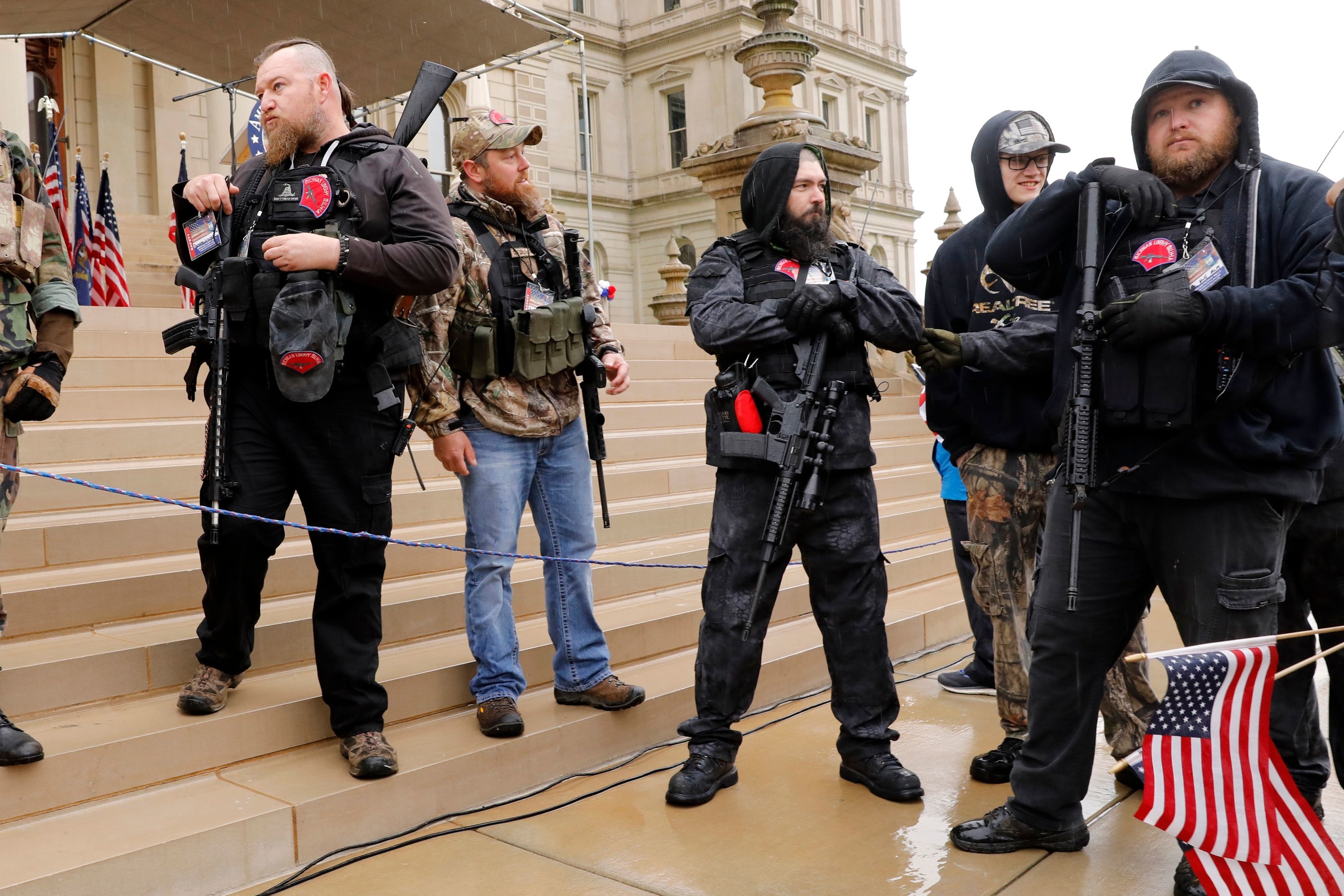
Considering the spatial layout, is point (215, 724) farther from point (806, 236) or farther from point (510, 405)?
point (806, 236)

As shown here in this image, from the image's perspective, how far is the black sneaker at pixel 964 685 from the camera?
16.7ft

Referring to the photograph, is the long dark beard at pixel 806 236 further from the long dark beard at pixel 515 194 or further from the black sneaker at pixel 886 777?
the black sneaker at pixel 886 777

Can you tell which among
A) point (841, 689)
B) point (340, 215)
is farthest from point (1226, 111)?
point (340, 215)

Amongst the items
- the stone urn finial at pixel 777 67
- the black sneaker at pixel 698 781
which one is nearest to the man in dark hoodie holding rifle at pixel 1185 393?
the black sneaker at pixel 698 781

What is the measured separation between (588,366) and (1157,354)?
6.82ft

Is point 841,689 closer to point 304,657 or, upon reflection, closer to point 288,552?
point 304,657

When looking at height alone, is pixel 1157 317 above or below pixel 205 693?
above

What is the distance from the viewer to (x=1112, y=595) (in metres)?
3.08

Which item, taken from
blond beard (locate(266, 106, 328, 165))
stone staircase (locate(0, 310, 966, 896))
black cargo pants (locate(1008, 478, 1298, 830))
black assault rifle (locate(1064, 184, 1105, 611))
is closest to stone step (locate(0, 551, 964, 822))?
stone staircase (locate(0, 310, 966, 896))

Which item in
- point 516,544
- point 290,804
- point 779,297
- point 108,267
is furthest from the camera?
point 108,267

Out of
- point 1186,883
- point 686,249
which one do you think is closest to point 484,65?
point 1186,883

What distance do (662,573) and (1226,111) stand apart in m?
3.67

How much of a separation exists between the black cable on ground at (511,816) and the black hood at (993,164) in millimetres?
2246

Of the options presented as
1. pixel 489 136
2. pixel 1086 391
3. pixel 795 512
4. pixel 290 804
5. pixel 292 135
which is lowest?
pixel 290 804
